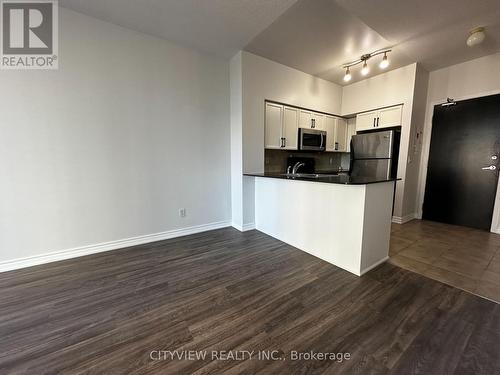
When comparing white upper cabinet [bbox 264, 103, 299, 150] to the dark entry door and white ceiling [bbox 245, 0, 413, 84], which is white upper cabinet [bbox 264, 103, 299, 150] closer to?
white ceiling [bbox 245, 0, 413, 84]

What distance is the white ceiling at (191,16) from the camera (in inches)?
82.0

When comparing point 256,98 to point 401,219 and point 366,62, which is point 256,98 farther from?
A: point 401,219

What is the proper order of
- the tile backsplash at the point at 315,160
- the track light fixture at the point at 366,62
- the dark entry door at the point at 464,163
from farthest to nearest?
the tile backsplash at the point at 315,160 → the dark entry door at the point at 464,163 → the track light fixture at the point at 366,62

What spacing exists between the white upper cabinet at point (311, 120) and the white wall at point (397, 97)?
0.75 metres

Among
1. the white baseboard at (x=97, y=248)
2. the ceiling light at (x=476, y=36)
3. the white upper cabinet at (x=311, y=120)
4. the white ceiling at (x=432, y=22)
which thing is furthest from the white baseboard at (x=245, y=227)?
the ceiling light at (x=476, y=36)

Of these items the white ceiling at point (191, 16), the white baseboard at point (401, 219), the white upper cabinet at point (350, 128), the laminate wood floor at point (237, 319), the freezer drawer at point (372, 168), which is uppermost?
the white ceiling at point (191, 16)

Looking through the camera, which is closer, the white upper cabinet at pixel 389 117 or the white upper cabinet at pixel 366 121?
the white upper cabinet at pixel 389 117

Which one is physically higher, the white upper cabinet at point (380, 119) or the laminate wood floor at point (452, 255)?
the white upper cabinet at point (380, 119)

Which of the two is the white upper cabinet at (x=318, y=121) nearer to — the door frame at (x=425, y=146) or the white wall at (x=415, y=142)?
the white wall at (x=415, y=142)

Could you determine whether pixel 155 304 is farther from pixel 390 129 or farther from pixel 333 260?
pixel 390 129

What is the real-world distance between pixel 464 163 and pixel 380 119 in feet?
4.96

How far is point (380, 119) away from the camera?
12.7ft

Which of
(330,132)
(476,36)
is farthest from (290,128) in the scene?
(476,36)

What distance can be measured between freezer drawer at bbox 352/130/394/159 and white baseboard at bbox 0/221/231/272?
10.2 ft
